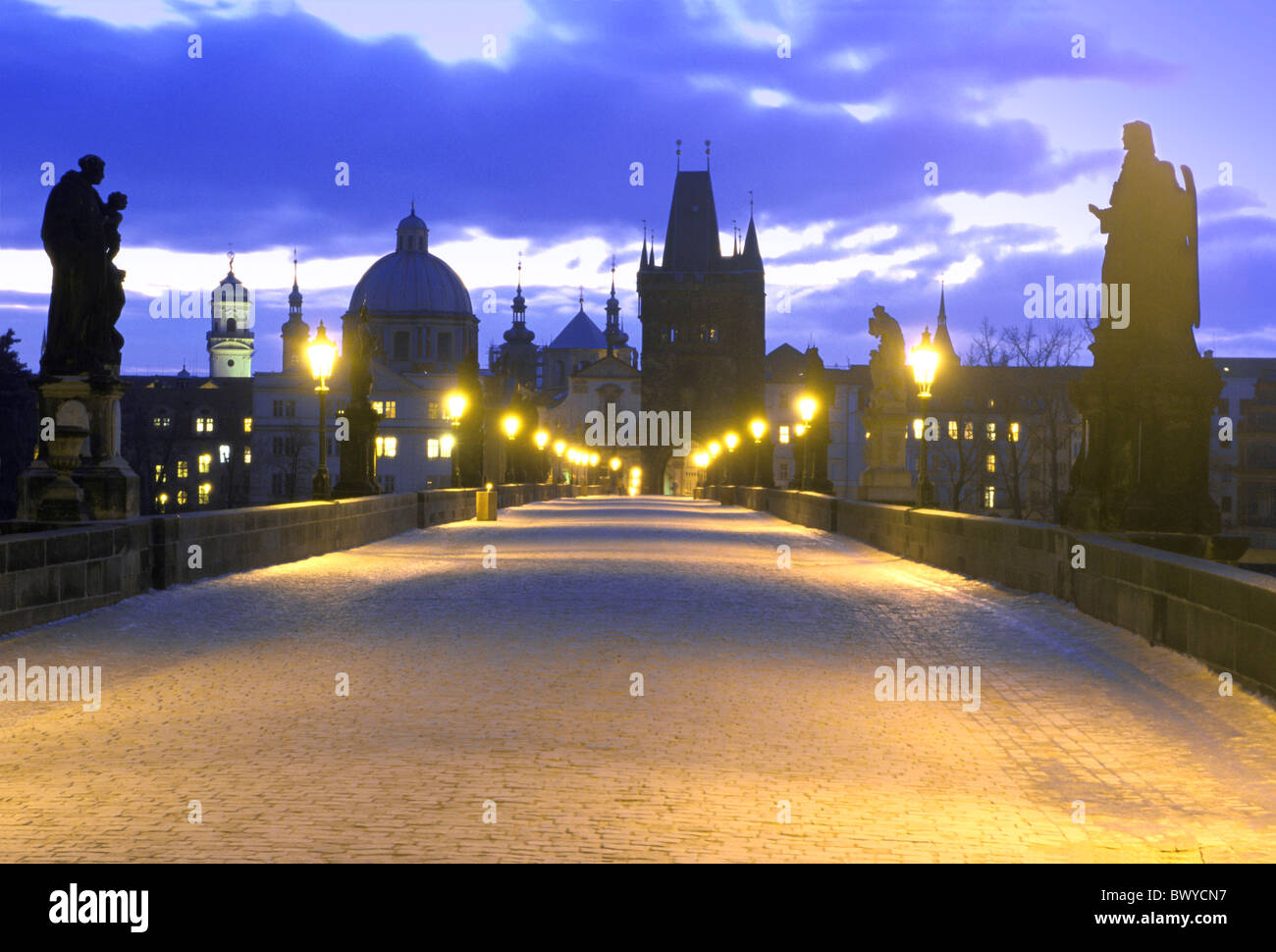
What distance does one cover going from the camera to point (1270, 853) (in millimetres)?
5371

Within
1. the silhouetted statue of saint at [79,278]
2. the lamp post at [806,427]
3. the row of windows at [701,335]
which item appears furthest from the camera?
the row of windows at [701,335]

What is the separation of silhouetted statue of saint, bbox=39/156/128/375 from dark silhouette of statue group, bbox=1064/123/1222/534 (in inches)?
455

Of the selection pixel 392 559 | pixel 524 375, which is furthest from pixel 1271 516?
pixel 524 375

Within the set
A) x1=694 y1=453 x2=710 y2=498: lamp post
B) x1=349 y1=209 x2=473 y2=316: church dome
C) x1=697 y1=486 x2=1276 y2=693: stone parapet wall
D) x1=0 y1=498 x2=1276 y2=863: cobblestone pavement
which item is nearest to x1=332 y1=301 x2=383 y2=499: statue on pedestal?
x1=697 y1=486 x2=1276 y2=693: stone parapet wall

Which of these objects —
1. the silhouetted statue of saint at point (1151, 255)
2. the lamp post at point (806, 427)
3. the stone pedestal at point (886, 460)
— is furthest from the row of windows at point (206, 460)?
the silhouetted statue of saint at point (1151, 255)

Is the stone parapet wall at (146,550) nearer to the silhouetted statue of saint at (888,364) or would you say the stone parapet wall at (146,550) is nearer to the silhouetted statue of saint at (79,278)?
the silhouetted statue of saint at (79,278)

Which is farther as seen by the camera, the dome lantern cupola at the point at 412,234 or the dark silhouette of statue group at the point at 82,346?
the dome lantern cupola at the point at 412,234

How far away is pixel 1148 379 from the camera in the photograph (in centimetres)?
1495

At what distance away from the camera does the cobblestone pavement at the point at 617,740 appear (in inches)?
216

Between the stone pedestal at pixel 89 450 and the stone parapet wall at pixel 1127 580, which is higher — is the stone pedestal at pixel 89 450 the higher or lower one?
the higher one

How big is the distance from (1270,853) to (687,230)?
12968 centimetres

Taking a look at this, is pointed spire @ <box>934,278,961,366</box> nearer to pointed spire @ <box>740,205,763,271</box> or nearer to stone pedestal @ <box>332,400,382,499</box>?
pointed spire @ <box>740,205,763,271</box>

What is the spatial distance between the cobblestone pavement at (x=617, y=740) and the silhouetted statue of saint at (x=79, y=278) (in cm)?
447

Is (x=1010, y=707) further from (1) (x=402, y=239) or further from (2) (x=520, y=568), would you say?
(1) (x=402, y=239)
